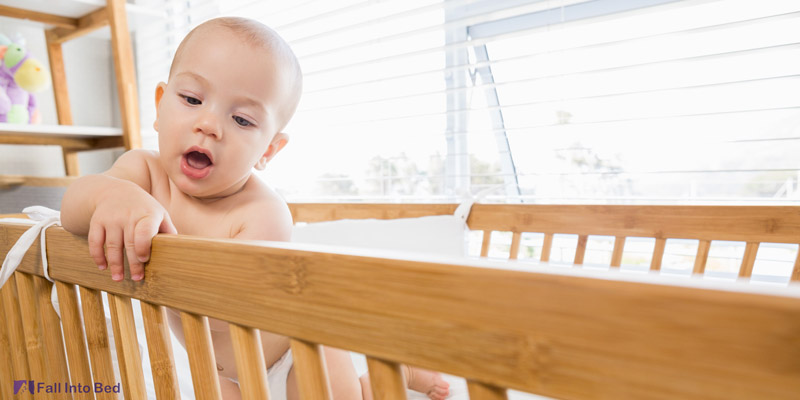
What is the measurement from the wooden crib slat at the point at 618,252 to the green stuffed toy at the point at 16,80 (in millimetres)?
1680

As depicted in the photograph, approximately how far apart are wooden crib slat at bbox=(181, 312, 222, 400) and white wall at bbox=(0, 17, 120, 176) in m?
1.79

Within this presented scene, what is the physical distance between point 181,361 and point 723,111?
116cm

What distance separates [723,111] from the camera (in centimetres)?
108

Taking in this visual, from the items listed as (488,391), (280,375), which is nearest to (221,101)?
(280,375)

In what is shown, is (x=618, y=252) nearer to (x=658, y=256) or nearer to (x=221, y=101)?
(x=658, y=256)

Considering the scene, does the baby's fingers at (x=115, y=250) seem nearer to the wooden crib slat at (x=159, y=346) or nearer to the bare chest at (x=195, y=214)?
the wooden crib slat at (x=159, y=346)

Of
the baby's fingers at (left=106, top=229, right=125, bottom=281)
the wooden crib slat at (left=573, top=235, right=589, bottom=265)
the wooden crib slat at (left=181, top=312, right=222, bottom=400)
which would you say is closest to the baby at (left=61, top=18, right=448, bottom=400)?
the baby's fingers at (left=106, top=229, right=125, bottom=281)

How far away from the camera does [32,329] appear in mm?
702

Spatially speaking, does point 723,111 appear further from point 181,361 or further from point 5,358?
point 5,358

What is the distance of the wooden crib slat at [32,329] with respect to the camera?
27.6 inches

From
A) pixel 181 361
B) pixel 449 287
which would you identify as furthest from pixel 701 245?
pixel 181 361

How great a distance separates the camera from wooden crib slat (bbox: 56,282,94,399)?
0.63m

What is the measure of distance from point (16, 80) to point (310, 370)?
1.72m

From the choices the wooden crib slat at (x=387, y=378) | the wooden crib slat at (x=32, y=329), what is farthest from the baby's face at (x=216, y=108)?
the wooden crib slat at (x=387, y=378)
